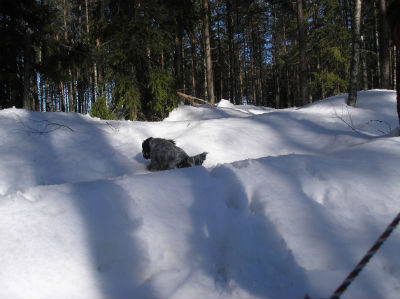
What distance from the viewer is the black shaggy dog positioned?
4.24 meters

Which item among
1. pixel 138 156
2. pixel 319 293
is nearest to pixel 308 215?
pixel 319 293

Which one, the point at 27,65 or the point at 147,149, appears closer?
the point at 147,149

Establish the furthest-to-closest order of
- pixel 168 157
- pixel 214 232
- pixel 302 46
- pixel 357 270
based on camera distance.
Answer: pixel 302 46 < pixel 168 157 < pixel 214 232 < pixel 357 270

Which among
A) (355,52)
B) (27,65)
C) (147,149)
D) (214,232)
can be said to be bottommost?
(214,232)

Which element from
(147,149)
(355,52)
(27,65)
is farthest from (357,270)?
(27,65)

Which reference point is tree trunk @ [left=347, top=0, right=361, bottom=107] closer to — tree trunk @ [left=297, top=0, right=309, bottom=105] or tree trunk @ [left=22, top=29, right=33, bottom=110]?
tree trunk @ [left=297, top=0, right=309, bottom=105]

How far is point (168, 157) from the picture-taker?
4.31m

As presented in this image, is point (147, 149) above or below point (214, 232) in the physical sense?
above

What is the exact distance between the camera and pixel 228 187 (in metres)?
2.39

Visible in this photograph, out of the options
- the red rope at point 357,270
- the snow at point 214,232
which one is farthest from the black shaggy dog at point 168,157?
the red rope at point 357,270

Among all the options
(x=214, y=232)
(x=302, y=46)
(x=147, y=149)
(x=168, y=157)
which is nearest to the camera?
(x=214, y=232)

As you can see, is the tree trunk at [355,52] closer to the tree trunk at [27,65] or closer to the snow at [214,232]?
the snow at [214,232]

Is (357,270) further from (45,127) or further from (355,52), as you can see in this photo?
(355,52)

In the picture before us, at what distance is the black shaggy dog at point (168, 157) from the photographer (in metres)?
4.24
